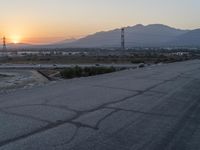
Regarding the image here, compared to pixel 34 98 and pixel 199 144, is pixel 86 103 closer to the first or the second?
pixel 34 98

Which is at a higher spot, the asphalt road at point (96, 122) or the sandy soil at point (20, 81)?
the asphalt road at point (96, 122)

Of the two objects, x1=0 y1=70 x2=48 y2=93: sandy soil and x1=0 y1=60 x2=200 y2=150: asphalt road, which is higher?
x1=0 y1=60 x2=200 y2=150: asphalt road

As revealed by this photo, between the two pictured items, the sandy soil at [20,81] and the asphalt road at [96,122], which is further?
the sandy soil at [20,81]

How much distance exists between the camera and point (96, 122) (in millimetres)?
9586

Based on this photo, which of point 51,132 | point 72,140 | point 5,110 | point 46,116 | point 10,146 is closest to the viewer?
point 10,146

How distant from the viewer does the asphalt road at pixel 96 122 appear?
7605 mm

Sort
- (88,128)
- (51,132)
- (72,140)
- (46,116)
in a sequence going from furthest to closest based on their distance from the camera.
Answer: (46,116) < (88,128) < (51,132) < (72,140)

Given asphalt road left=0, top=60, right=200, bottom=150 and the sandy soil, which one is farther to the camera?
the sandy soil

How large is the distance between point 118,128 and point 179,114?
346 cm

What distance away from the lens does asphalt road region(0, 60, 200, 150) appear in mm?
7605

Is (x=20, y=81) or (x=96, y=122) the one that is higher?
(x=96, y=122)

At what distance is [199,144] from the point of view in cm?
838

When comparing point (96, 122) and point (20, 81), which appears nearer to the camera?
point (96, 122)

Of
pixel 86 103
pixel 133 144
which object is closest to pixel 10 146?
pixel 133 144
